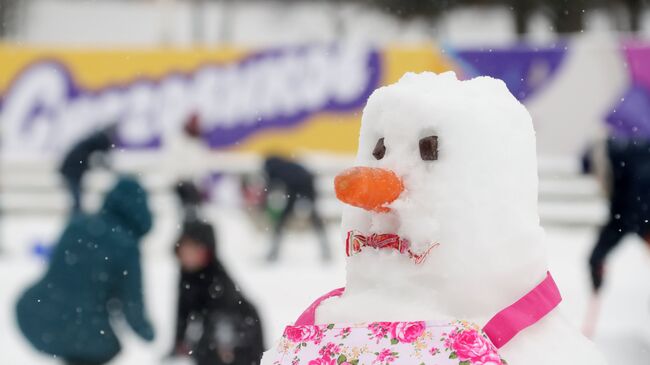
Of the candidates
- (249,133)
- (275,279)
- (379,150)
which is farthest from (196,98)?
(379,150)

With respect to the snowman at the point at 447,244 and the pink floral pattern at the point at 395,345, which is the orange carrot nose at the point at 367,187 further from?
the pink floral pattern at the point at 395,345

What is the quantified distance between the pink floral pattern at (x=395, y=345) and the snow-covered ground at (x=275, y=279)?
8.09 ft

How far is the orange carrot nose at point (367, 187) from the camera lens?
1.33m

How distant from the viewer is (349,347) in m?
1.34

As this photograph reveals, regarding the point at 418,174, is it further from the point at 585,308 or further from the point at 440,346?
the point at 585,308

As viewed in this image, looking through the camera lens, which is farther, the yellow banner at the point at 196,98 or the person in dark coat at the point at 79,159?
the yellow banner at the point at 196,98

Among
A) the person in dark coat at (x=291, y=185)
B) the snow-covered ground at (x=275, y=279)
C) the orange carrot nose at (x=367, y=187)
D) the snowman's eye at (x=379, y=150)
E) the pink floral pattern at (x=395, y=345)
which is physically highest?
the snowman's eye at (x=379, y=150)

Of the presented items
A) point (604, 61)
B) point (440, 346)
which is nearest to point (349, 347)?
point (440, 346)

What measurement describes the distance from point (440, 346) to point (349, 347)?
0.16 meters

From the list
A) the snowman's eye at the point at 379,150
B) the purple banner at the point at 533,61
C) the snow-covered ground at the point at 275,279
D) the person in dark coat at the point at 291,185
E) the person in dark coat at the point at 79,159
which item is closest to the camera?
the snowman's eye at the point at 379,150

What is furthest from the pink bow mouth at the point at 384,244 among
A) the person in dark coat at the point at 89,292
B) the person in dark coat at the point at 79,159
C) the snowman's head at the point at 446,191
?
the person in dark coat at the point at 79,159

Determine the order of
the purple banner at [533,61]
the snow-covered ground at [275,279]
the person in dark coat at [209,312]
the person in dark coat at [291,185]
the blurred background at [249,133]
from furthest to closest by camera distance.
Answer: the purple banner at [533,61] → the person in dark coat at [291,185] → the blurred background at [249,133] → the snow-covered ground at [275,279] → the person in dark coat at [209,312]

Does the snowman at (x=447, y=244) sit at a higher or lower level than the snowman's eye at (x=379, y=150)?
lower

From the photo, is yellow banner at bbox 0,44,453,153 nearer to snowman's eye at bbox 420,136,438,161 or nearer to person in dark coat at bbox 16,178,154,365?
person in dark coat at bbox 16,178,154,365
